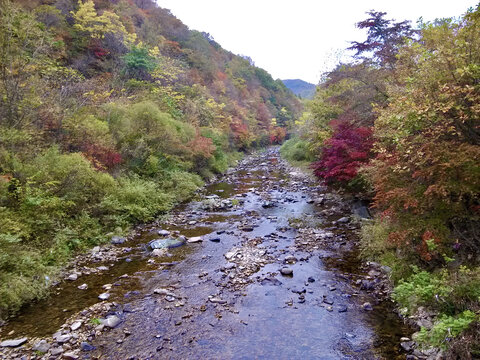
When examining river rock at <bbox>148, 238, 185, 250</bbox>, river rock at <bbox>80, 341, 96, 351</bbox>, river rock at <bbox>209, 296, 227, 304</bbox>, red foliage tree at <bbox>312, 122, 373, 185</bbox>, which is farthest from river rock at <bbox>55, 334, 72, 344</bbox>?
red foliage tree at <bbox>312, 122, 373, 185</bbox>

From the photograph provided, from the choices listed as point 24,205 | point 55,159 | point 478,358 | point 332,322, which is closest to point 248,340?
point 332,322

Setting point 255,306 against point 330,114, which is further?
point 330,114

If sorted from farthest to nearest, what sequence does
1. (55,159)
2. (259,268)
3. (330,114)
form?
(330,114)
(55,159)
(259,268)

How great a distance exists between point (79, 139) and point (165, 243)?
6421 mm

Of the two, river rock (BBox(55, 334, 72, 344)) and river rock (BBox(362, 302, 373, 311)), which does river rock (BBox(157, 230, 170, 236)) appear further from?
river rock (BBox(362, 302, 373, 311))

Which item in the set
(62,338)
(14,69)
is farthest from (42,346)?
(14,69)

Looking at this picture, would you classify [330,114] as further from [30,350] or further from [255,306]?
[30,350]

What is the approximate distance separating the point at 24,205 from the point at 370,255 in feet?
34.1

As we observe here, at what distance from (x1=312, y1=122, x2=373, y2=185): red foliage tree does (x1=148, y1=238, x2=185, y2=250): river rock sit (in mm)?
7292

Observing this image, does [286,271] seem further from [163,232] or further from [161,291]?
[163,232]

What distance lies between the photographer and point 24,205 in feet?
28.7

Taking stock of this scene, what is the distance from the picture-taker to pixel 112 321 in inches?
245

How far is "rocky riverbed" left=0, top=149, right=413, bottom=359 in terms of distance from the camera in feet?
18.2

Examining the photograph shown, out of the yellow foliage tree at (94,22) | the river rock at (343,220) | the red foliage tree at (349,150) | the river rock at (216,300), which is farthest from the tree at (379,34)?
the yellow foliage tree at (94,22)
